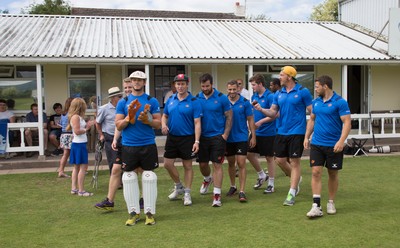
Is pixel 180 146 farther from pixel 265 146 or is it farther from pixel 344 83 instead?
pixel 344 83

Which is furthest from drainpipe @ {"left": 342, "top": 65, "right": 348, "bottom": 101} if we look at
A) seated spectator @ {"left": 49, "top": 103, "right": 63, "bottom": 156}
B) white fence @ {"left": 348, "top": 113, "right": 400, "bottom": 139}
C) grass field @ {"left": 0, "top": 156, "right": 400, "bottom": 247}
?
seated spectator @ {"left": 49, "top": 103, "right": 63, "bottom": 156}

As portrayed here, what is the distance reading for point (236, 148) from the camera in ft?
21.3

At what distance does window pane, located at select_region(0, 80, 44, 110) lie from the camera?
12141 millimetres

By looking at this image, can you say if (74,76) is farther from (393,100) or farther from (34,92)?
(393,100)

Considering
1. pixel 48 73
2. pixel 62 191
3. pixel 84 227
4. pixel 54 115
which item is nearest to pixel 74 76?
pixel 48 73

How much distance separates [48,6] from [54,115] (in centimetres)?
2895

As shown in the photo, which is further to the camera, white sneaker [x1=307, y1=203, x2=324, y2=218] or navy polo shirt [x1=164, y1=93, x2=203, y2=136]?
navy polo shirt [x1=164, y1=93, x2=203, y2=136]

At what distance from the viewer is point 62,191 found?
7379 mm

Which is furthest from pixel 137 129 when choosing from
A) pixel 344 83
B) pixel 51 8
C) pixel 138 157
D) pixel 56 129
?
pixel 51 8

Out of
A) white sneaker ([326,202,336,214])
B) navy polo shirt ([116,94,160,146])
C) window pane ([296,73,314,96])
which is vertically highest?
window pane ([296,73,314,96])

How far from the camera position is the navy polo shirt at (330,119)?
5.40 meters

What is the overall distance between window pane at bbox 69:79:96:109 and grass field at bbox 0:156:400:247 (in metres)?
5.10

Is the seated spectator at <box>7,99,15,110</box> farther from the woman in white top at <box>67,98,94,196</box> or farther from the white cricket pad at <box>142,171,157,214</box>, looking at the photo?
the white cricket pad at <box>142,171,157,214</box>

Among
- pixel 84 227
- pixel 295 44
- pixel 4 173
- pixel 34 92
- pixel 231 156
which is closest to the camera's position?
pixel 84 227
